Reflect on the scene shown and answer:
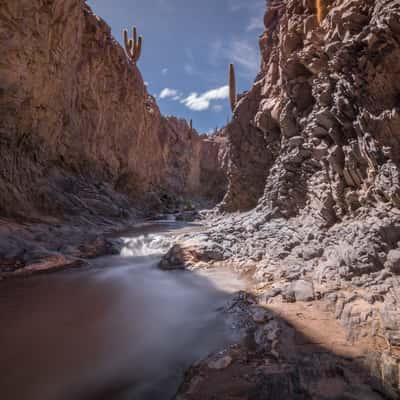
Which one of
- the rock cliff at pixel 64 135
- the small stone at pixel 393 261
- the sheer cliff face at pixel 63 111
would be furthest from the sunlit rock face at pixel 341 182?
the sheer cliff face at pixel 63 111

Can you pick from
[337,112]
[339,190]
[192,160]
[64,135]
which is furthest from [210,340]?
[192,160]

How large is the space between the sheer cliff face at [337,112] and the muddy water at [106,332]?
309 cm

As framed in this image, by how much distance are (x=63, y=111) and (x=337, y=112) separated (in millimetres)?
13300

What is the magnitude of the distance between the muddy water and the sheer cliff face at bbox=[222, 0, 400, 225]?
309 centimetres

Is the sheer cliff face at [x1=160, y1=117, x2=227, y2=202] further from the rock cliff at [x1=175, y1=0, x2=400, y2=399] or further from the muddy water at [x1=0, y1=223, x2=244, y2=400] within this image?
the muddy water at [x1=0, y1=223, x2=244, y2=400]

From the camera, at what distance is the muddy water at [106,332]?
8.27 feet

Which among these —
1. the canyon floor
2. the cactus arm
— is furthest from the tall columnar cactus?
the canyon floor

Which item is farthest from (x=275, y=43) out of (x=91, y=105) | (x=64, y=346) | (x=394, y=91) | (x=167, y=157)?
(x=167, y=157)

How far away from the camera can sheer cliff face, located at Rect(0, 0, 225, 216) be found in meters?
9.41

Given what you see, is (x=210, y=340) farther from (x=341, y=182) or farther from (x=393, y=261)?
(x=341, y=182)

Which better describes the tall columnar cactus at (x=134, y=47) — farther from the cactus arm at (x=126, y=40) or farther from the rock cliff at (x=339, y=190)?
the rock cliff at (x=339, y=190)

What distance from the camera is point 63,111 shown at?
527 inches

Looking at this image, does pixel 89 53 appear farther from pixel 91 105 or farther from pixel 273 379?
pixel 273 379

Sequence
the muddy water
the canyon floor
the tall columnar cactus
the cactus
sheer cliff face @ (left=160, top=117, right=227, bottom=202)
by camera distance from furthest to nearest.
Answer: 1. sheer cliff face @ (left=160, top=117, right=227, bottom=202)
2. the tall columnar cactus
3. the cactus
4. the muddy water
5. the canyon floor
